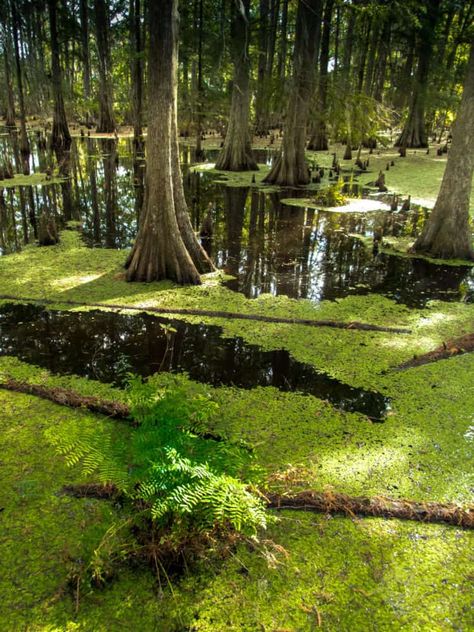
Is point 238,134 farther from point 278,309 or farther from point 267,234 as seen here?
point 278,309

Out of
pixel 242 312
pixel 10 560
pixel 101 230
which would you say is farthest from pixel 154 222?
pixel 10 560

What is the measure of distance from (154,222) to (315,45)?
30.4 ft

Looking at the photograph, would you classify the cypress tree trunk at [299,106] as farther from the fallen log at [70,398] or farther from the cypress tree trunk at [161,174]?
the fallen log at [70,398]

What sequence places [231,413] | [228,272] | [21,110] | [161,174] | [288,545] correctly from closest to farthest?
1. [288,545]
2. [231,413]
3. [161,174]
4. [228,272]
5. [21,110]

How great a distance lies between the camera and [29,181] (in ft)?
40.5

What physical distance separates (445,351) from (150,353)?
2640 millimetres

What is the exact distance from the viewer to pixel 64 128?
2055 cm

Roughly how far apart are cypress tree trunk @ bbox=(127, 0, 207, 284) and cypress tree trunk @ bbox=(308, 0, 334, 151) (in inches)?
239

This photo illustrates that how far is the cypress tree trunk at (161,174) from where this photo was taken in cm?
518

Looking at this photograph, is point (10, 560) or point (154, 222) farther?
point (154, 222)

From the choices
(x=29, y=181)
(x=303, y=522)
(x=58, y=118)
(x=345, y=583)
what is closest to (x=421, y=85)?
(x=58, y=118)

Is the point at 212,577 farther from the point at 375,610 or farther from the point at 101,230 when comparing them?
the point at 101,230

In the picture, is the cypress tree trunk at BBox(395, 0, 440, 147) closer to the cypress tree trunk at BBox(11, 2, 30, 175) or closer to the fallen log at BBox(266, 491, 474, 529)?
the cypress tree trunk at BBox(11, 2, 30, 175)

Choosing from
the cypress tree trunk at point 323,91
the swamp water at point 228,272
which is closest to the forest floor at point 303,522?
the swamp water at point 228,272
